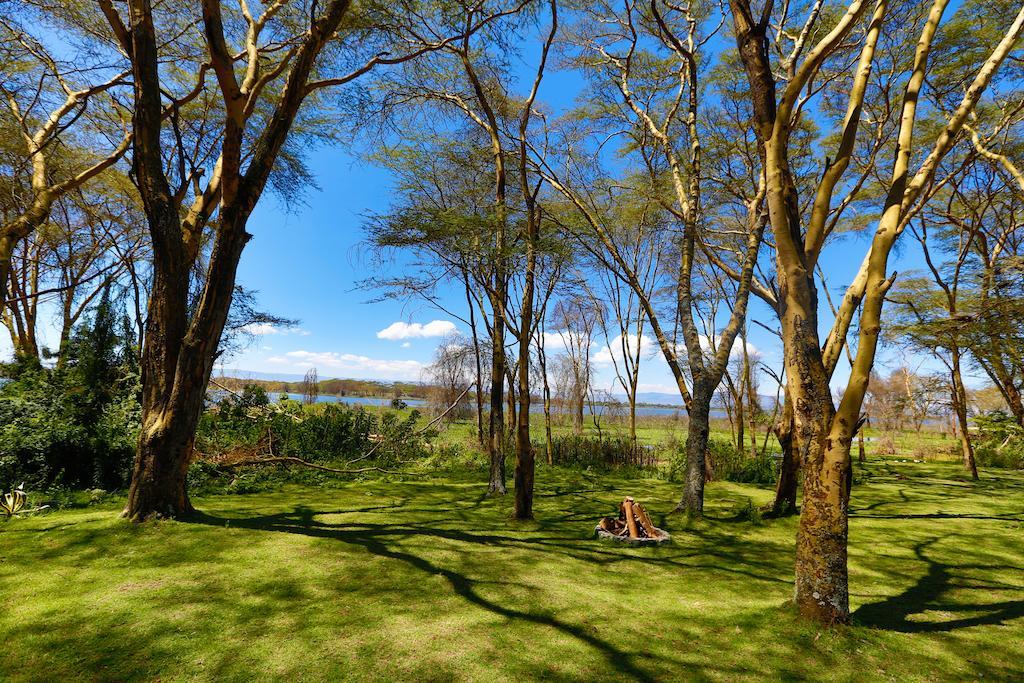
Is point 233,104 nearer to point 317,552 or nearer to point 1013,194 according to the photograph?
point 317,552

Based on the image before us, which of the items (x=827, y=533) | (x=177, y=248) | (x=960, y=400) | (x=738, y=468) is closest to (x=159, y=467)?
(x=177, y=248)

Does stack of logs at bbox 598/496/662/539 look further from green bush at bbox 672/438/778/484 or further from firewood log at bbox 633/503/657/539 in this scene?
green bush at bbox 672/438/778/484

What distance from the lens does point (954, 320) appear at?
645cm

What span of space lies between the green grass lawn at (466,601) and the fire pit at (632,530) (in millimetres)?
138

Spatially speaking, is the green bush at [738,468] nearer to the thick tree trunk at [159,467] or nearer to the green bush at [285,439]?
the green bush at [285,439]

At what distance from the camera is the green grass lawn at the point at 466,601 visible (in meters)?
2.25

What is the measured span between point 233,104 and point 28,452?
509cm

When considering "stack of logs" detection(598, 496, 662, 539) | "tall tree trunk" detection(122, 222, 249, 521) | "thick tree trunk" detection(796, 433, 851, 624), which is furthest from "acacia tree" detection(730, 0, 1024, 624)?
"tall tree trunk" detection(122, 222, 249, 521)

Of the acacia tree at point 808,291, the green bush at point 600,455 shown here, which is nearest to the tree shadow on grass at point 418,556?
the acacia tree at point 808,291

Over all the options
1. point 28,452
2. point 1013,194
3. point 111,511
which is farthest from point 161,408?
point 1013,194

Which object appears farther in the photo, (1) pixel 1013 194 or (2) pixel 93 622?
(1) pixel 1013 194

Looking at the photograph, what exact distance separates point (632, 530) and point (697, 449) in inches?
69.5

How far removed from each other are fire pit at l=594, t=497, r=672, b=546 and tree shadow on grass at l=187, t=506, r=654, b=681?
1.17 m

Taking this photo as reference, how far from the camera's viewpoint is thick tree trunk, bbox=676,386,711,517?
19.1ft
